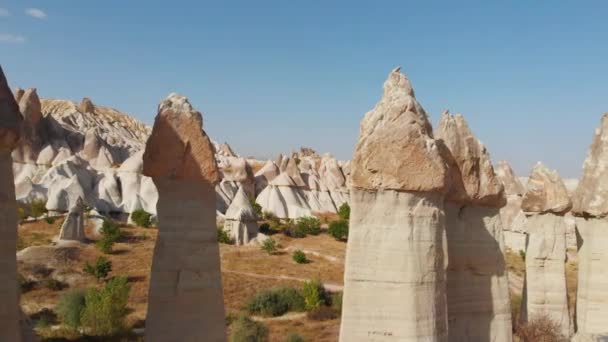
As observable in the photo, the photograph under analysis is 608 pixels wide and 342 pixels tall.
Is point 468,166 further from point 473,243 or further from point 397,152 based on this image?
point 397,152

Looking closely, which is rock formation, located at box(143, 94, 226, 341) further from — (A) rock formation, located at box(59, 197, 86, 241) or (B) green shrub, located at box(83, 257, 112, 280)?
(A) rock formation, located at box(59, 197, 86, 241)

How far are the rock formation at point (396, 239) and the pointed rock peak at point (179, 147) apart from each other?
2067mm

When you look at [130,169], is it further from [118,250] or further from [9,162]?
[9,162]

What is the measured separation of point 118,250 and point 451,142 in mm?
19811

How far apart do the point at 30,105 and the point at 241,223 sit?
805 inches

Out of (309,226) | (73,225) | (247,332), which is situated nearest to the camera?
(247,332)

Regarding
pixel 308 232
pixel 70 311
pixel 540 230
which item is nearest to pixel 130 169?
pixel 308 232

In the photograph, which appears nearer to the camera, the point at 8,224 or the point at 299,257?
the point at 8,224

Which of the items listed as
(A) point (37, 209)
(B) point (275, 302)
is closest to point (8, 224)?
(B) point (275, 302)

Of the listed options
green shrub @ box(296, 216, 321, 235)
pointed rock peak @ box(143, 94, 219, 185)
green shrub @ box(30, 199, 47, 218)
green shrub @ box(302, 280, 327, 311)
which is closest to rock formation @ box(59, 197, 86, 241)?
green shrub @ box(30, 199, 47, 218)

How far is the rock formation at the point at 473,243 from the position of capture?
8.33 meters

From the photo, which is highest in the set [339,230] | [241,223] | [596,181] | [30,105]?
[30,105]

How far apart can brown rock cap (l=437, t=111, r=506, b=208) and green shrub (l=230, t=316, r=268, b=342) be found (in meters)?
7.79

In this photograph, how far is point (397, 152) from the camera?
21.4 ft
